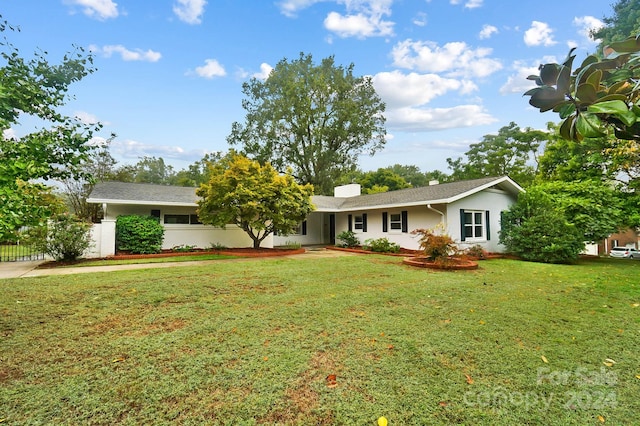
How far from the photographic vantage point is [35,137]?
325cm

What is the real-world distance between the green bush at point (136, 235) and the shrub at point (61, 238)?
4.55 feet

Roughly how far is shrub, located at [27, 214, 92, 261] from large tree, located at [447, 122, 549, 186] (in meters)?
28.9

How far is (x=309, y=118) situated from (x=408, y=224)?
1852cm

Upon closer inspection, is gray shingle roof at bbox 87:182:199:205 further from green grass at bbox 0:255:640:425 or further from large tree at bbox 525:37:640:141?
large tree at bbox 525:37:640:141

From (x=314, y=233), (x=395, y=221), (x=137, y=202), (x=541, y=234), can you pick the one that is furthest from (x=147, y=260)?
(x=541, y=234)

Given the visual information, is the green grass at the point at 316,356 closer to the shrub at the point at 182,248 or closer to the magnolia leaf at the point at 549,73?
the magnolia leaf at the point at 549,73

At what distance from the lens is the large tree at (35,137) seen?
2.79m

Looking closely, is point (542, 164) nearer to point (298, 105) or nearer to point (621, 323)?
point (621, 323)

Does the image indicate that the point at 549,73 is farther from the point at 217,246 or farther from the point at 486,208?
the point at 217,246

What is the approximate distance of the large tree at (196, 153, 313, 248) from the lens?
12.4m

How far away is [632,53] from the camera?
132cm

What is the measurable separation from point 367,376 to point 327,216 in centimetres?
1768

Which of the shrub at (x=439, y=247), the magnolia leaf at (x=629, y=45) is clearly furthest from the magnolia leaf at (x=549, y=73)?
the shrub at (x=439, y=247)

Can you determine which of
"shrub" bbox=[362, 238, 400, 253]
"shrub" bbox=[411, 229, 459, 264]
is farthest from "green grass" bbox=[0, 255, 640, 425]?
"shrub" bbox=[362, 238, 400, 253]
